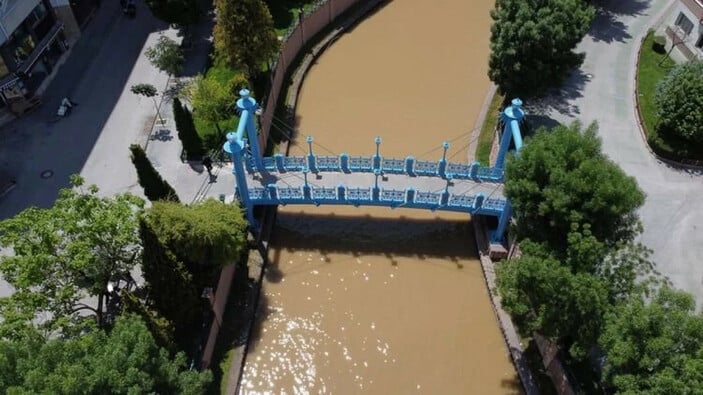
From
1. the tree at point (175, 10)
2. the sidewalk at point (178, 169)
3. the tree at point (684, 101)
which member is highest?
the tree at point (175, 10)

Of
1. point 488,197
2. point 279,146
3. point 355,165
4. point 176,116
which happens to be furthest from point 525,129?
point 176,116

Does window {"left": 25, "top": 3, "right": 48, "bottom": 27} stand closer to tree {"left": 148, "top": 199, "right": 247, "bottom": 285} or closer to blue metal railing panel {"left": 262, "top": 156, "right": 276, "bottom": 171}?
blue metal railing panel {"left": 262, "top": 156, "right": 276, "bottom": 171}

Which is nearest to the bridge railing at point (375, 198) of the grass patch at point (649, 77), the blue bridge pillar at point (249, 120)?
the blue bridge pillar at point (249, 120)

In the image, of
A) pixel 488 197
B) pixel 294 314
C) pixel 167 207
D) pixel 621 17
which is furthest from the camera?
pixel 621 17

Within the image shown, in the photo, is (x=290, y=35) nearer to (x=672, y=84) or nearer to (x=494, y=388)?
(x=672, y=84)

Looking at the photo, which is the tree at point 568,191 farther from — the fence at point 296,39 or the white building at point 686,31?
the white building at point 686,31

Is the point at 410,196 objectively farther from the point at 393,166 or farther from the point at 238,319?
the point at 238,319

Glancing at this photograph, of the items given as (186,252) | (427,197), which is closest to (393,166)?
(427,197)
